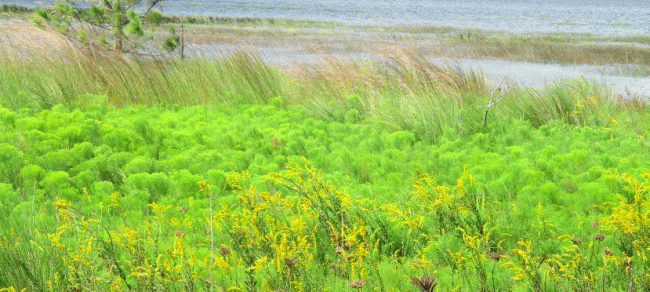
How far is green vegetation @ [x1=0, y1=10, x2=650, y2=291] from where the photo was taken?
3.52 meters

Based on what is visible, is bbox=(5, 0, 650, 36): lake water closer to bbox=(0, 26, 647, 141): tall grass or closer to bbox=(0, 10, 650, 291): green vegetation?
bbox=(0, 26, 647, 141): tall grass

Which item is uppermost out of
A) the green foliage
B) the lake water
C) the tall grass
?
the green foliage

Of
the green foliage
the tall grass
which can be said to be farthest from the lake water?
the tall grass

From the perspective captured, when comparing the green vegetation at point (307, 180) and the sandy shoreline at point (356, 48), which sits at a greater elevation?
the green vegetation at point (307, 180)

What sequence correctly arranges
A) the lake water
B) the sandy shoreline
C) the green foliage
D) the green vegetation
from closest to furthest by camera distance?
the green vegetation < the green foliage < the sandy shoreline < the lake water

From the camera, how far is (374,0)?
86.6m

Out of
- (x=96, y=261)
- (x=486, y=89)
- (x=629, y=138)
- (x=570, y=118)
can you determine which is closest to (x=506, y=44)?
(x=486, y=89)

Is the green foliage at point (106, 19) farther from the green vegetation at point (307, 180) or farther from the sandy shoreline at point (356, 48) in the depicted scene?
the green vegetation at point (307, 180)

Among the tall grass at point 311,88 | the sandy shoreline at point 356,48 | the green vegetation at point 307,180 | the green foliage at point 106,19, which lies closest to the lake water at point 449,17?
the sandy shoreline at point 356,48

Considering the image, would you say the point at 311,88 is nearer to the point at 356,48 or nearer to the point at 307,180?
the point at 307,180

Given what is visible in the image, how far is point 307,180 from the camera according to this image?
190 inches

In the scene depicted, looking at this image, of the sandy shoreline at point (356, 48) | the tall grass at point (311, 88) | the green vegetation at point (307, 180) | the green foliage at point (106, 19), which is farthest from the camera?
the sandy shoreline at point (356, 48)

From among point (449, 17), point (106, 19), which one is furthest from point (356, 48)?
point (449, 17)

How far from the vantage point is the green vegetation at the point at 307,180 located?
3521mm
